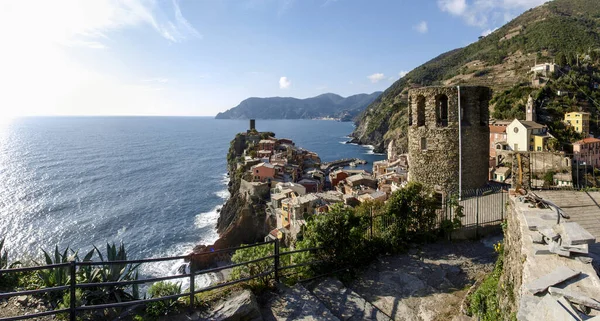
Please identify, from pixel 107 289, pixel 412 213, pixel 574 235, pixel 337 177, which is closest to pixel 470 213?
pixel 412 213

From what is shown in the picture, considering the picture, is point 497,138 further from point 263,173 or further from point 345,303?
point 345,303

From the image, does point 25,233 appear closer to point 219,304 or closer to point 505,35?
point 219,304

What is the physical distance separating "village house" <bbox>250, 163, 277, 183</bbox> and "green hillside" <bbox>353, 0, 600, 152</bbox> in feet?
155

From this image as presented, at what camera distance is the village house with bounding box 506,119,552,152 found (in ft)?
171

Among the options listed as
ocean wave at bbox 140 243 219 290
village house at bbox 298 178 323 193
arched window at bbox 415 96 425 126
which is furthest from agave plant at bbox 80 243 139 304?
village house at bbox 298 178 323 193

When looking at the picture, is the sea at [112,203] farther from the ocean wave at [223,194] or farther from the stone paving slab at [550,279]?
the stone paving slab at [550,279]

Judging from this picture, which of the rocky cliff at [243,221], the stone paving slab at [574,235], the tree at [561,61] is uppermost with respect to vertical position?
the tree at [561,61]

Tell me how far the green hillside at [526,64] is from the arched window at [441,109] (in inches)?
2562

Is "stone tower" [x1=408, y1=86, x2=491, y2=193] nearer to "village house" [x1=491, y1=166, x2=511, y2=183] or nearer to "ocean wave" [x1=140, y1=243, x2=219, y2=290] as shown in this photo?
"ocean wave" [x1=140, y1=243, x2=219, y2=290]

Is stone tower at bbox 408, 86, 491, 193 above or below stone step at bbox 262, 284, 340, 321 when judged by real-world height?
above

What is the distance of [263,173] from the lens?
4866 cm

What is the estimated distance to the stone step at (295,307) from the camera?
5277mm

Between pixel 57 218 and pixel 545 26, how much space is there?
136 m

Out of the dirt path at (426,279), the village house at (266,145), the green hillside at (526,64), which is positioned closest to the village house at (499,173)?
the green hillside at (526,64)
